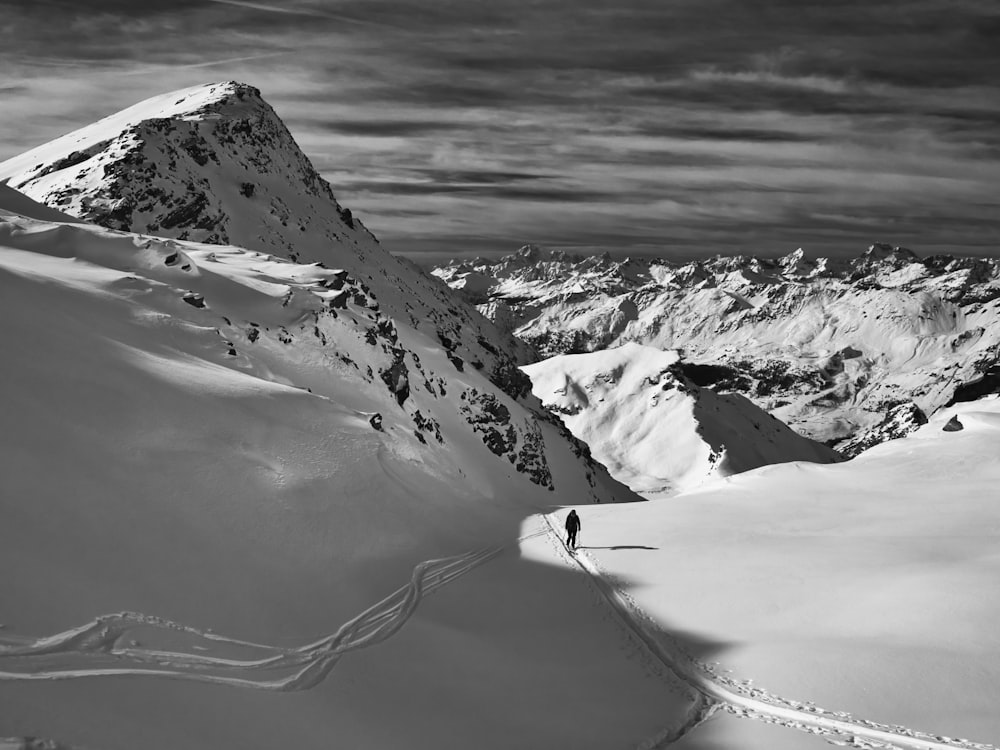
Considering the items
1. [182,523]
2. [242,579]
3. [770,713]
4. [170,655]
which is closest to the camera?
[170,655]

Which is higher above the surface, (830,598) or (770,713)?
(770,713)

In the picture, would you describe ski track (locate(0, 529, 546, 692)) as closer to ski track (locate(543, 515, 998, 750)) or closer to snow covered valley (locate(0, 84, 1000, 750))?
snow covered valley (locate(0, 84, 1000, 750))

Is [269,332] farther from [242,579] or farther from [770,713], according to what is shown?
[770,713]

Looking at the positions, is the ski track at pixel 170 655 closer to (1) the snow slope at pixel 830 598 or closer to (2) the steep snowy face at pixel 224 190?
(1) the snow slope at pixel 830 598

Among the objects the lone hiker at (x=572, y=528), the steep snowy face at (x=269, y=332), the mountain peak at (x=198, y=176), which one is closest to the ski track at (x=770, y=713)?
the lone hiker at (x=572, y=528)

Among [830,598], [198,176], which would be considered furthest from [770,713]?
[198,176]

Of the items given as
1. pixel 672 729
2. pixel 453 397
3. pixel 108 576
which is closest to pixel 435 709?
pixel 672 729
